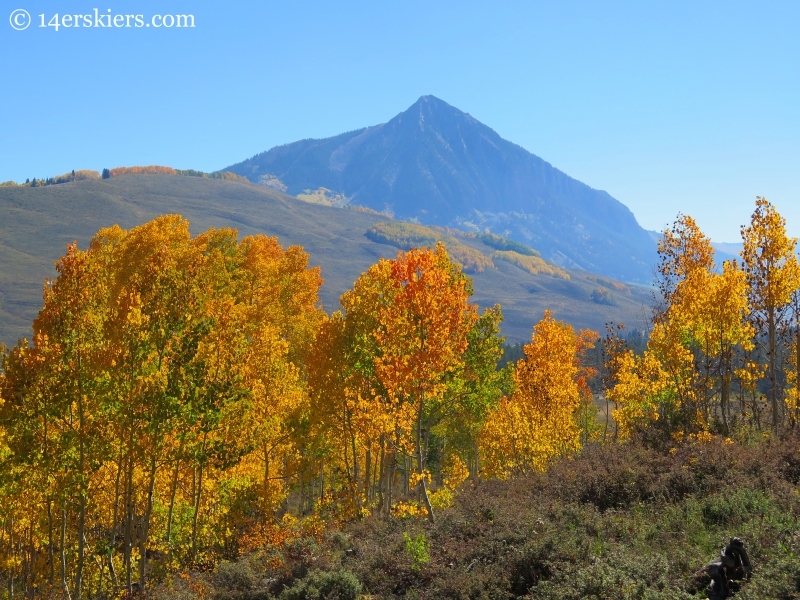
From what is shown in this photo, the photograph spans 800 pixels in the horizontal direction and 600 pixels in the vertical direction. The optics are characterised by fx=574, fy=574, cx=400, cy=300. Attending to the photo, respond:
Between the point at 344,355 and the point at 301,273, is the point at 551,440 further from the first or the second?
the point at 301,273

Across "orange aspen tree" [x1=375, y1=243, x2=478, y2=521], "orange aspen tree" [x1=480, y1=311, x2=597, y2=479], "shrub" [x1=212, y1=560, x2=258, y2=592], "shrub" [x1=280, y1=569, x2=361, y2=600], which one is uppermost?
"orange aspen tree" [x1=375, y1=243, x2=478, y2=521]

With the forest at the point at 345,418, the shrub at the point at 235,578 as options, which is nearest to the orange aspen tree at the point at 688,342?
the forest at the point at 345,418

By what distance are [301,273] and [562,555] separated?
35453 millimetres

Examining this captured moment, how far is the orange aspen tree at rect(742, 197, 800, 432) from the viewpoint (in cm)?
2116

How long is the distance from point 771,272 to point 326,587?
18985 millimetres

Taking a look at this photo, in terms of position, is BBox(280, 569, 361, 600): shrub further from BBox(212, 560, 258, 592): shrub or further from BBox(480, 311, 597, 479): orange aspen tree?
BBox(480, 311, 597, 479): orange aspen tree

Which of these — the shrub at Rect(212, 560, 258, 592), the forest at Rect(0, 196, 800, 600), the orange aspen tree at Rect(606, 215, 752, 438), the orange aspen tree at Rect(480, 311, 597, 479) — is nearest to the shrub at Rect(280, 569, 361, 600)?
the forest at Rect(0, 196, 800, 600)

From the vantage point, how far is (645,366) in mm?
25531

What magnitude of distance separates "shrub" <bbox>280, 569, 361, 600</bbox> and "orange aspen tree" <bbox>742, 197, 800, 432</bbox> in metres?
16.5

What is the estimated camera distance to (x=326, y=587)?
14.6 m

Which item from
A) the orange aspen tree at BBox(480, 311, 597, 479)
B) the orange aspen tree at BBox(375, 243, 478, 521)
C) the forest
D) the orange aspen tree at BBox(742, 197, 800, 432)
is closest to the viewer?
the forest

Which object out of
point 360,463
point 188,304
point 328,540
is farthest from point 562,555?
point 360,463

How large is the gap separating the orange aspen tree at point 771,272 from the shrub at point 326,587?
16.5m

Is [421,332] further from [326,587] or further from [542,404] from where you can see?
[542,404]
